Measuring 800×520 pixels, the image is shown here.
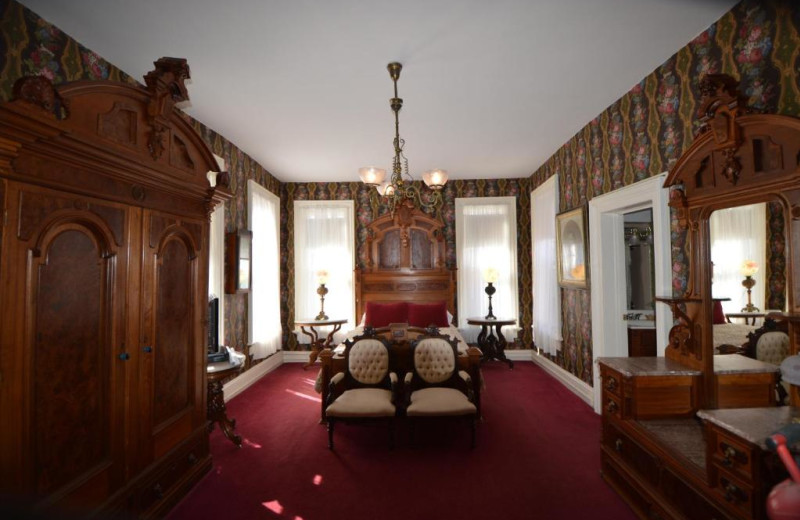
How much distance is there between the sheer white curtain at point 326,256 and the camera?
6781 mm

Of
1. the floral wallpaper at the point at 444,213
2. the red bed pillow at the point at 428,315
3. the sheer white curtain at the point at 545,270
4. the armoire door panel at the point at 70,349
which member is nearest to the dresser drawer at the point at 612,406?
the sheer white curtain at the point at 545,270

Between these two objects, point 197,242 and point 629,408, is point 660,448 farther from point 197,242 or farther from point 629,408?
point 197,242

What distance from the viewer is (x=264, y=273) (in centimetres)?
582

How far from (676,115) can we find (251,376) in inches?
219

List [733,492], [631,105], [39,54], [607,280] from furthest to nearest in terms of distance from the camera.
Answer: [607,280]
[631,105]
[39,54]
[733,492]

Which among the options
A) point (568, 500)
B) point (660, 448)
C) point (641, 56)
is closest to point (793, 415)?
point (660, 448)

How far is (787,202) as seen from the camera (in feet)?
6.45

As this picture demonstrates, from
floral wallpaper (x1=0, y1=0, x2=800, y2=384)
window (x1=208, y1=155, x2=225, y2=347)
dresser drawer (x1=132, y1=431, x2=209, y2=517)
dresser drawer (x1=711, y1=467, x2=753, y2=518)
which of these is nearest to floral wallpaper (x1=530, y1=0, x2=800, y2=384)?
floral wallpaper (x1=0, y1=0, x2=800, y2=384)

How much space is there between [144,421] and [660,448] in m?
3.02

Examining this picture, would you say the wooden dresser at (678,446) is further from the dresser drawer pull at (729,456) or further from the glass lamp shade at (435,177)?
the glass lamp shade at (435,177)

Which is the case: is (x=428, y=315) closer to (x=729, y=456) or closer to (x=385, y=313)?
(x=385, y=313)

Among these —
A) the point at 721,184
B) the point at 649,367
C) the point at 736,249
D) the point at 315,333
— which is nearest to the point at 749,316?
the point at 736,249

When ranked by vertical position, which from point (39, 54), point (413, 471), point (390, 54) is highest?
point (390, 54)

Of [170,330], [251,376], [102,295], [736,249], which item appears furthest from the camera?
[251,376]
